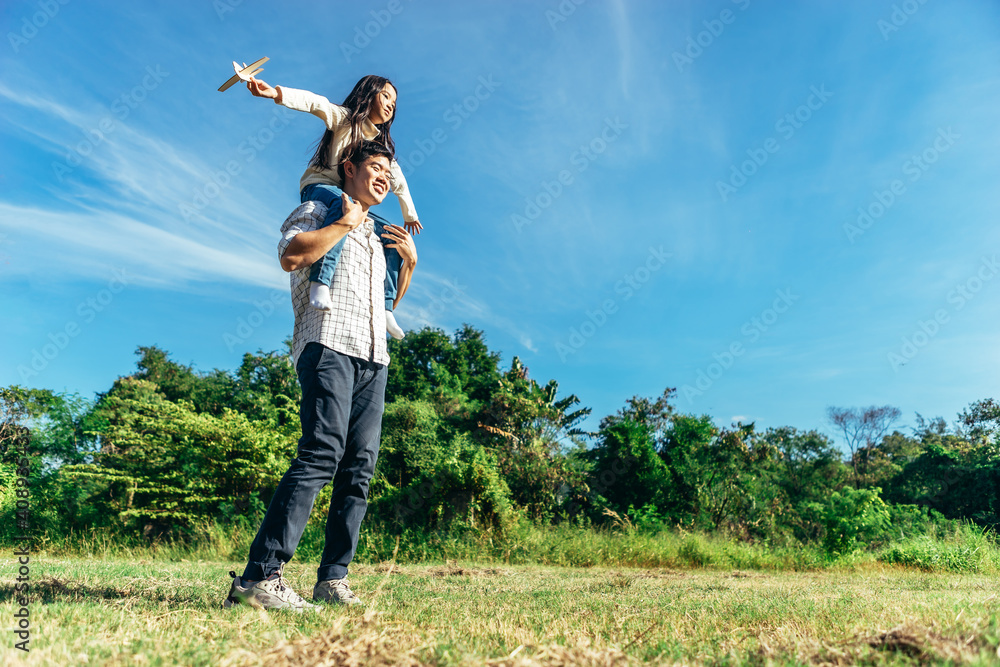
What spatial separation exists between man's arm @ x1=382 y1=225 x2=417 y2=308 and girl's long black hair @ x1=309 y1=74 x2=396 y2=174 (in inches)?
15.8

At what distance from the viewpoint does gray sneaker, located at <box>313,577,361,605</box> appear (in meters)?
2.38

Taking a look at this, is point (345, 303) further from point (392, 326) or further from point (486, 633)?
point (486, 633)

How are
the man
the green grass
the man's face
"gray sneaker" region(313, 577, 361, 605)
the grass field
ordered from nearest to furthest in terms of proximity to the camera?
1. the grass field
2. the man
3. "gray sneaker" region(313, 577, 361, 605)
4. the man's face
5. the green grass

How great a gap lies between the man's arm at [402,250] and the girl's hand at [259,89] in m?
0.97

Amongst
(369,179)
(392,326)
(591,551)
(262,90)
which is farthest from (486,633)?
(591,551)

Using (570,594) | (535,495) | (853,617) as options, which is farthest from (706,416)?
(853,617)

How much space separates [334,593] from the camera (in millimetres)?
2404

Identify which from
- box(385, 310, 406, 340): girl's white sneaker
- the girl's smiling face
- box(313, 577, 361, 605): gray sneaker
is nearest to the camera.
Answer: box(313, 577, 361, 605): gray sneaker

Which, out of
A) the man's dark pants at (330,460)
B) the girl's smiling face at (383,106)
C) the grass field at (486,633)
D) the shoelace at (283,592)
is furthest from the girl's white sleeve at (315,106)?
the grass field at (486,633)

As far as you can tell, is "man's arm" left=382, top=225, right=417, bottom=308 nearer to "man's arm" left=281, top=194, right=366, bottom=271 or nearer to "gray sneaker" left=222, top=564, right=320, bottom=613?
"man's arm" left=281, top=194, right=366, bottom=271

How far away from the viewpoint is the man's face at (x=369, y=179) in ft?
9.05

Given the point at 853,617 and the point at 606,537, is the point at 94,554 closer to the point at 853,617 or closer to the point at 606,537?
the point at 606,537

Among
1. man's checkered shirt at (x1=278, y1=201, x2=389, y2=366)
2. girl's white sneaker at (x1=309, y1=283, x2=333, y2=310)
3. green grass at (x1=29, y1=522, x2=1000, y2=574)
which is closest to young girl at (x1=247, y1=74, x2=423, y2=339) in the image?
man's checkered shirt at (x1=278, y1=201, x2=389, y2=366)

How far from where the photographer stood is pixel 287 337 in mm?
22297
